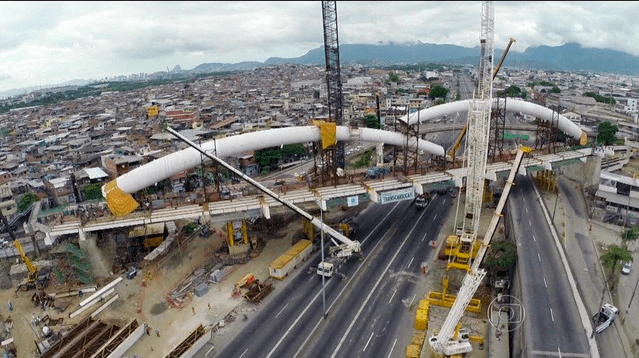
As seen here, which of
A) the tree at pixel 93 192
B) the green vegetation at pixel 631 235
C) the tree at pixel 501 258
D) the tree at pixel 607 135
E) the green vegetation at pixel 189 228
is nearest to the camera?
the tree at pixel 501 258

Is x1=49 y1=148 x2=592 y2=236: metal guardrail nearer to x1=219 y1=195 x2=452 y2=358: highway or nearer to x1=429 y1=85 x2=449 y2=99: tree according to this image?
x1=219 y1=195 x2=452 y2=358: highway

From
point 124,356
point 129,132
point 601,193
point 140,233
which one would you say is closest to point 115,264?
point 140,233

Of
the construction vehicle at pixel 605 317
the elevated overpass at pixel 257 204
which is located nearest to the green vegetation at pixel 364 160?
the elevated overpass at pixel 257 204

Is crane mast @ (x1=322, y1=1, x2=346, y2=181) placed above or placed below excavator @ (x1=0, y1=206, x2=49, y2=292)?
above

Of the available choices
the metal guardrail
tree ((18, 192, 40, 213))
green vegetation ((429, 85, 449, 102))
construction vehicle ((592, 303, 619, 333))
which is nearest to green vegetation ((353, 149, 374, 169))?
the metal guardrail

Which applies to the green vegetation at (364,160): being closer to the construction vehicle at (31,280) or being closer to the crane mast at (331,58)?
the crane mast at (331,58)

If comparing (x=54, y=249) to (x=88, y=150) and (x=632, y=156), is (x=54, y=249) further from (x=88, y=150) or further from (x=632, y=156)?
(x=632, y=156)
